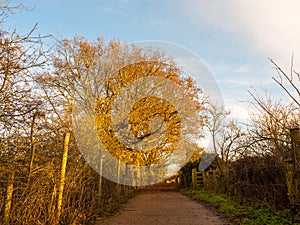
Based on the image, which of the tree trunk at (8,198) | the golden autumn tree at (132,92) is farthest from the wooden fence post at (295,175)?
the golden autumn tree at (132,92)

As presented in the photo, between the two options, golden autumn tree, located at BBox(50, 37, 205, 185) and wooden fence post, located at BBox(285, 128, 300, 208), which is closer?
wooden fence post, located at BBox(285, 128, 300, 208)

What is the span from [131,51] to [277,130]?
37.0 feet

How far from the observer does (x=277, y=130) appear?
6.66 m

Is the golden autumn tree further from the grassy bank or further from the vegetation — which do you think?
the grassy bank

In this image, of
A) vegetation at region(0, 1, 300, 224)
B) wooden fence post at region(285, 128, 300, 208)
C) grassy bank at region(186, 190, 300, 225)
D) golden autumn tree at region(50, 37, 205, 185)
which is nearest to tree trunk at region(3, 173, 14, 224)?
vegetation at region(0, 1, 300, 224)

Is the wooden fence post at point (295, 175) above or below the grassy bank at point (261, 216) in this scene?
above

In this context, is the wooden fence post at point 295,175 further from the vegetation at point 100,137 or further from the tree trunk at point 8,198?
the tree trunk at point 8,198

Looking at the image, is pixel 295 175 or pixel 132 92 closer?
pixel 295 175

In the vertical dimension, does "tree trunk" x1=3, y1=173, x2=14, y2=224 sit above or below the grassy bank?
above

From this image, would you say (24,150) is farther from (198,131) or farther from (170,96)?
(198,131)

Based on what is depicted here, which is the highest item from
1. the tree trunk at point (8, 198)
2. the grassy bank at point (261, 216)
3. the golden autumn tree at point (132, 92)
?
the golden autumn tree at point (132, 92)

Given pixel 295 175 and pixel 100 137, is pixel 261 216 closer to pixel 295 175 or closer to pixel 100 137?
pixel 295 175

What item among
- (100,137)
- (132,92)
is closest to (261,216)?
(100,137)

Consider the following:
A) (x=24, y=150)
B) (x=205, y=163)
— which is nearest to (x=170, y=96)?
(x=205, y=163)
